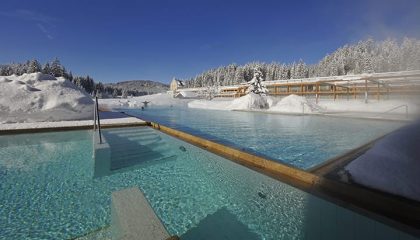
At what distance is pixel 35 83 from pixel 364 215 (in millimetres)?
15786

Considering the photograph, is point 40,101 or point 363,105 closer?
point 40,101

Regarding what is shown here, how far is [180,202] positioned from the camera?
375 centimetres

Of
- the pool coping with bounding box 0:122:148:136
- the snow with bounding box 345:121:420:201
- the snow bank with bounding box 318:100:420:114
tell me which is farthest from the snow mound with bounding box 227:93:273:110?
the snow with bounding box 345:121:420:201

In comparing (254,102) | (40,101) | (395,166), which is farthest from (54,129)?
(254,102)

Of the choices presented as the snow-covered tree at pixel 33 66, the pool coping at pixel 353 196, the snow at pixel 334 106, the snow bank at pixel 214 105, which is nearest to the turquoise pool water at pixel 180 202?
the pool coping at pixel 353 196

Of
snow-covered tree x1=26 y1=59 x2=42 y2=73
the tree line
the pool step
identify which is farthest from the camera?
snow-covered tree x1=26 y1=59 x2=42 y2=73

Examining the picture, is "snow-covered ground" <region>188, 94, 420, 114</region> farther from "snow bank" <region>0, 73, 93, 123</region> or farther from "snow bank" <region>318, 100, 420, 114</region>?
"snow bank" <region>0, 73, 93, 123</region>

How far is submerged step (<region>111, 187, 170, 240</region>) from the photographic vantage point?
6.68ft

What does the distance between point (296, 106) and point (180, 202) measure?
16867 mm

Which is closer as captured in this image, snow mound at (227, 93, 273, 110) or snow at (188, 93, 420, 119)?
snow at (188, 93, 420, 119)

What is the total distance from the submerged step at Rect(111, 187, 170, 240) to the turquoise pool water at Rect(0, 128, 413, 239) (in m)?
0.79

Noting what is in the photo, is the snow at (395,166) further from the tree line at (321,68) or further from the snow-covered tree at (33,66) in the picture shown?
the snow-covered tree at (33,66)

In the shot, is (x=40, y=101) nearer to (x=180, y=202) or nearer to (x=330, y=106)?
(x=180, y=202)

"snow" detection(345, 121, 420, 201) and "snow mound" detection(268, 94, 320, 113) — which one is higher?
"snow mound" detection(268, 94, 320, 113)
